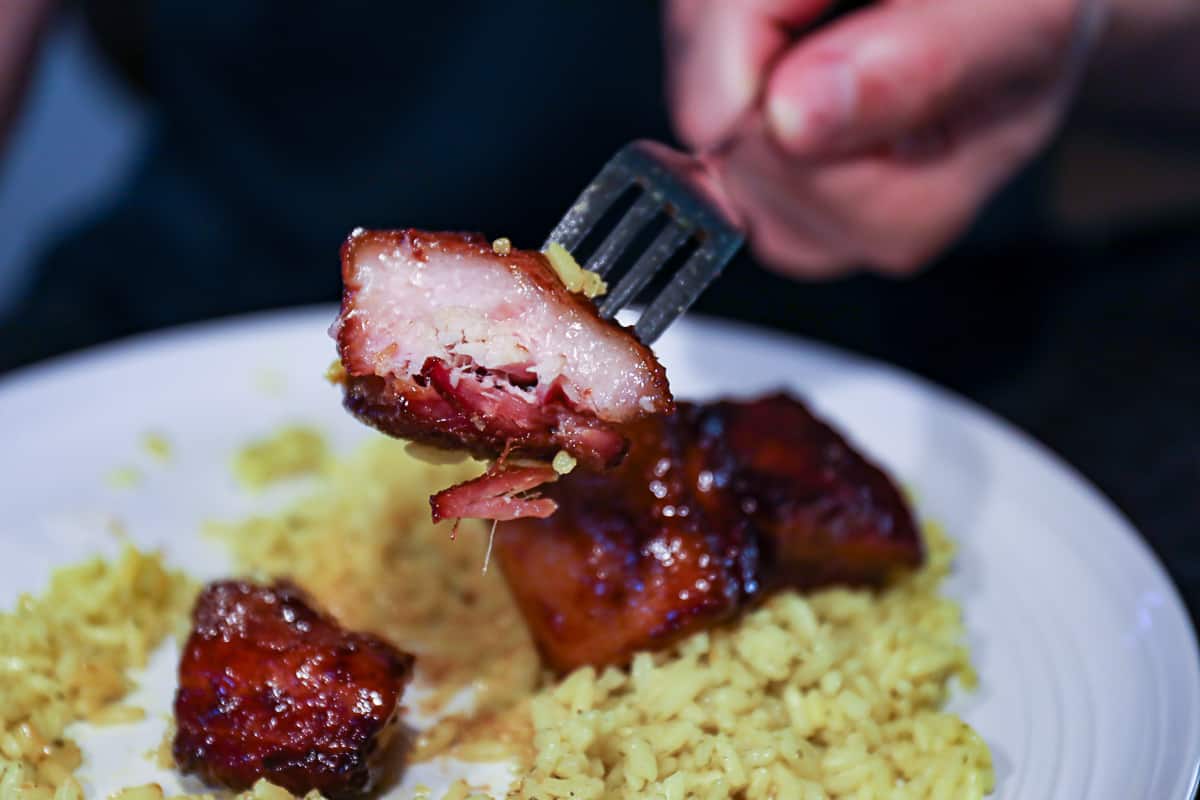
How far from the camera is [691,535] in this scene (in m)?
2.58

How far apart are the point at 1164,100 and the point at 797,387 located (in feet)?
7.39

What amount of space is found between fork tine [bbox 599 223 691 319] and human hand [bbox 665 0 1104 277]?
0.26 metres

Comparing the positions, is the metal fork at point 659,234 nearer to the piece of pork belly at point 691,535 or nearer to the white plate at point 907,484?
the piece of pork belly at point 691,535

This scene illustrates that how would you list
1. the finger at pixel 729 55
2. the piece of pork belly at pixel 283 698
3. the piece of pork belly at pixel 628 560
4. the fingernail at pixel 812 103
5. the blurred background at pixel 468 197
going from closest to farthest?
the piece of pork belly at pixel 283 698 → the piece of pork belly at pixel 628 560 → the fingernail at pixel 812 103 → the finger at pixel 729 55 → the blurred background at pixel 468 197

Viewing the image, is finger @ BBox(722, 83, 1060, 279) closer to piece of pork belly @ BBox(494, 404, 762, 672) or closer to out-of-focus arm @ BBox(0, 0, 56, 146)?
piece of pork belly @ BBox(494, 404, 762, 672)

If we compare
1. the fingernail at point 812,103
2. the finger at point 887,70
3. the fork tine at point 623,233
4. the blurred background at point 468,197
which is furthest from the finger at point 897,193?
the fork tine at point 623,233

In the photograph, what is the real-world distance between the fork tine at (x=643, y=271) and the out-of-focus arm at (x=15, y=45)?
10.2ft


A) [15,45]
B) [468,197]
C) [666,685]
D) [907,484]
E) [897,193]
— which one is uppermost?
[15,45]

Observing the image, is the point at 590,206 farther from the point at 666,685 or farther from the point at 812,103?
the point at 666,685

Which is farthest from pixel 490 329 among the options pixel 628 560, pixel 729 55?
pixel 729 55

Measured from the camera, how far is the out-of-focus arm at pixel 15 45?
4223mm

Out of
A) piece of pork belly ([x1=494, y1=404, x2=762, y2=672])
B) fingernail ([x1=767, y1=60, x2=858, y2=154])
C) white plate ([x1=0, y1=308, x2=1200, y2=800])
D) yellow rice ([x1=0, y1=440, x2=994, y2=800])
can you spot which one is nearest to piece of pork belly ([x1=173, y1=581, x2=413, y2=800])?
yellow rice ([x1=0, y1=440, x2=994, y2=800])

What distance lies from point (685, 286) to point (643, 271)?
0.34 feet

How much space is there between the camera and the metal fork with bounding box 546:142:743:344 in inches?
87.0
